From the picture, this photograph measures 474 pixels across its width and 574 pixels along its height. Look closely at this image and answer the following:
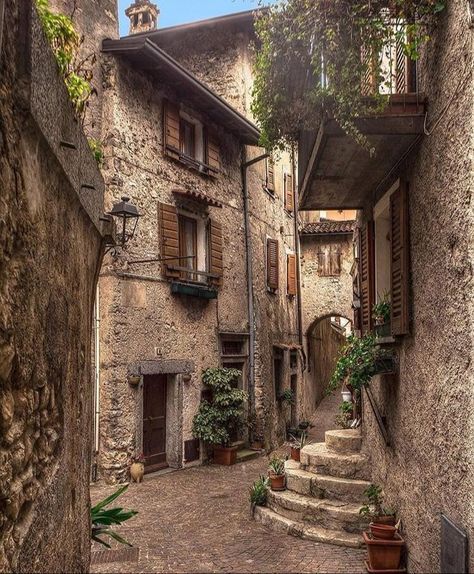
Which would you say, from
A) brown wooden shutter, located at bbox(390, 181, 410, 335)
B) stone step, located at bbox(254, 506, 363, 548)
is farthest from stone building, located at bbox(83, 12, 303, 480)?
brown wooden shutter, located at bbox(390, 181, 410, 335)

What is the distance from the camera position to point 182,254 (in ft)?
41.9

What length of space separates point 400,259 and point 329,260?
14273mm

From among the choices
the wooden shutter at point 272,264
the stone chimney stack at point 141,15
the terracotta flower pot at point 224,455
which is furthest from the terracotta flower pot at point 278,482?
the stone chimney stack at point 141,15

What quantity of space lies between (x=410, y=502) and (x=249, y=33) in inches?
538

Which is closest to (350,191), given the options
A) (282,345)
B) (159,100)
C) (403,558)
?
(403,558)

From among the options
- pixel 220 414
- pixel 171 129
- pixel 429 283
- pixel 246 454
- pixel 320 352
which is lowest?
pixel 246 454

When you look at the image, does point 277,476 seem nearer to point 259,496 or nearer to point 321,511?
point 259,496

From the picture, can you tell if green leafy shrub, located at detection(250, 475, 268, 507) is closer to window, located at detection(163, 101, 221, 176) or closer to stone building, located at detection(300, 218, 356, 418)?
window, located at detection(163, 101, 221, 176)

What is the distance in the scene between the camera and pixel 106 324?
10.7 metres

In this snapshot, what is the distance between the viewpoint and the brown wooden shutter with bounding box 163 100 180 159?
12406 mm

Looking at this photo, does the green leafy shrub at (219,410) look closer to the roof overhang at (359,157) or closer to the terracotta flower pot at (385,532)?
the roof overhang at (359,157)

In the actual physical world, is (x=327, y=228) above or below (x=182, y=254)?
above

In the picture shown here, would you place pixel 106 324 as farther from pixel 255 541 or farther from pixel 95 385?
pixel 255 541

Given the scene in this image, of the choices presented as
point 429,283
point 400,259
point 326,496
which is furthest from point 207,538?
point 429,283
